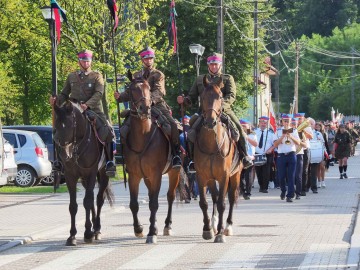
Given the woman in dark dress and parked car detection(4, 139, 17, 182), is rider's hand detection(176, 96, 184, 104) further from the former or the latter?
the woman in dark dress

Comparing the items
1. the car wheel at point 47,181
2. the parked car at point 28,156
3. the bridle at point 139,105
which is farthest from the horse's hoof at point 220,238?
the car wheel at point 47,181

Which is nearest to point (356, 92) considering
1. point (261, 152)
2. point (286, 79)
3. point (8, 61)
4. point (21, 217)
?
point (286, 79)

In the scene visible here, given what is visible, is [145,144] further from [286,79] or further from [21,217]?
[286,79]

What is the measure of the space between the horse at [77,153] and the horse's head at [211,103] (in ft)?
5.49

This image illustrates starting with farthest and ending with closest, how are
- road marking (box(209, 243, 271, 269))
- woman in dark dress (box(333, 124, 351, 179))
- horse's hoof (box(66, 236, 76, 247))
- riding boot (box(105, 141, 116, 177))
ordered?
1. woman in dark dress (box(333, 124, 351, 179))
2. riding boot (box(105, 141, 116, 177))
3. horse's hoof (box(66, 236, 76, 247))
4. road marking (box(209, 243, 271, 269))

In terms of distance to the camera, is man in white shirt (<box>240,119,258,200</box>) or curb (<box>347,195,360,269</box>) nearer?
curb (<box>347,195,360,269</box>)

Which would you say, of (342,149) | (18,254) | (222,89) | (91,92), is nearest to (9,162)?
(91,92)

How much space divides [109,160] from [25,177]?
1379 centimetres

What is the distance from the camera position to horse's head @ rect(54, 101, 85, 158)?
14852 millimetres

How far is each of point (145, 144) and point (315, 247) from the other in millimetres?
2884

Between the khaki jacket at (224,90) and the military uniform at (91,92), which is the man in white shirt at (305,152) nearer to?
the khaki jacket at (224,90)

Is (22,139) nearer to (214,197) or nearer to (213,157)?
(214,197)

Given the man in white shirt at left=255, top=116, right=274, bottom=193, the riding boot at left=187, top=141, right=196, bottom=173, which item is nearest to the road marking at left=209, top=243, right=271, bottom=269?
the riding boot at left=187, top=141, right=196, bottom=173

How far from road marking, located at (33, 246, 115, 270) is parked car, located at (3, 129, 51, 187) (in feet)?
47.8
